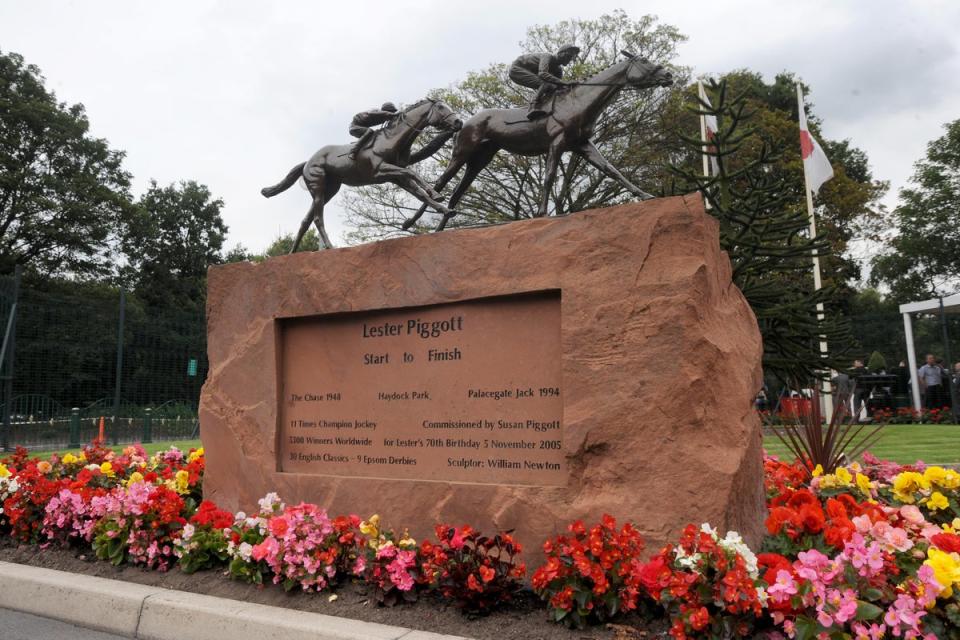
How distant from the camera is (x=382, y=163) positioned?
746 cm

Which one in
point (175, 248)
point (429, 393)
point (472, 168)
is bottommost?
point (429, 393)

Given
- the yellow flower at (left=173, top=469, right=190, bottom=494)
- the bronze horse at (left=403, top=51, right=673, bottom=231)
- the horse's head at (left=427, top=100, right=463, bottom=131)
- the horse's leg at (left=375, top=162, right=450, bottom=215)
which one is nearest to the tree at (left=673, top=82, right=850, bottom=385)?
the bronze horse at (left=403, top=51, right=673, bottom=231)

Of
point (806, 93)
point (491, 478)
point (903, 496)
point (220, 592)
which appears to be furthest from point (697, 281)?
point (806, 93)

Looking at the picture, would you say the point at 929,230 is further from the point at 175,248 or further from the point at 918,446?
the point at 175,248

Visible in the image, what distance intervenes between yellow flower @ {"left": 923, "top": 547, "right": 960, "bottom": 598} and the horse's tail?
685 cm

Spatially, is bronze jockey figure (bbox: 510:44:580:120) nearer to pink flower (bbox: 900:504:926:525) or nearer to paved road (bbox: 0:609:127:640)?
pink flower (bbox: 900:504:926:525)

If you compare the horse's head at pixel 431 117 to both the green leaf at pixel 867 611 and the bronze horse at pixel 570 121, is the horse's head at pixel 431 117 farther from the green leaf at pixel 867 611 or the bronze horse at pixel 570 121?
the green leaf at pixel 867 611

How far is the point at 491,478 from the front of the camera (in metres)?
4.68

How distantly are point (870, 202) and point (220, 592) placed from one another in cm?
3533

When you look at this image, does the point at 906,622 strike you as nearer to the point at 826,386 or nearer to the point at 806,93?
the point at 826,386

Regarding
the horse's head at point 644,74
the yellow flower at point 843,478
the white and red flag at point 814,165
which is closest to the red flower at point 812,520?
the yellow flower at point 843,478

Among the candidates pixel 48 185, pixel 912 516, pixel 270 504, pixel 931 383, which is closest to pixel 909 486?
pixel 912 516

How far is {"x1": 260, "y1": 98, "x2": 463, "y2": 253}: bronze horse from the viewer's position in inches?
285

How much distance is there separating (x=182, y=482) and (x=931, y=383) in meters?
19.6
